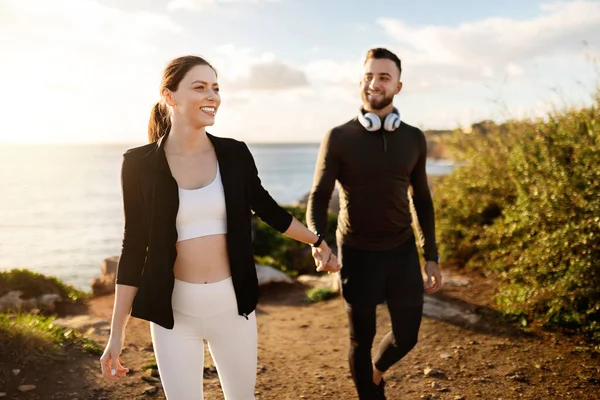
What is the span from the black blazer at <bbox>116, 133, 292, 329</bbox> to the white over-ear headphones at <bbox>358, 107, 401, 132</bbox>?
4.69ft

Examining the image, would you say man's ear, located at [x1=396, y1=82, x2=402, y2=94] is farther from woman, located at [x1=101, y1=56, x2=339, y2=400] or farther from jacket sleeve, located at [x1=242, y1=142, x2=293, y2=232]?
woman, located at [x1=101, y1=56, x2=339, y2=400]

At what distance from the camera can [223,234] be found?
107 inches

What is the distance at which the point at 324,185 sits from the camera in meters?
4.02

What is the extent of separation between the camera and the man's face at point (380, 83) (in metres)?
4.07

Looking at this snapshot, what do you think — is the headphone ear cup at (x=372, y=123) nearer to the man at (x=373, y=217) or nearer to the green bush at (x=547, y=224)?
the man at (x=373, y=217)

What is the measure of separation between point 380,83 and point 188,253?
7.02ft

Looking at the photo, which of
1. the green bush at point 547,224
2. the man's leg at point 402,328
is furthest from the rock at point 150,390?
the green bush at point 547,224

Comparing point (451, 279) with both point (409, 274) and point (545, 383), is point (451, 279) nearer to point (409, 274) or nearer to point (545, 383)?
point (545, 383)

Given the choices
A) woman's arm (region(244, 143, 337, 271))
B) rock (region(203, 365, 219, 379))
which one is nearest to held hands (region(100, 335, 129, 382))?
woman's arm (region(244, 143, 337, 271))

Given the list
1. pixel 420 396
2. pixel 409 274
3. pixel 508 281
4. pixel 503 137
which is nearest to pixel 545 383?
pixel 420 396

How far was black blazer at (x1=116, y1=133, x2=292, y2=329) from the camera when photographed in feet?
8.62

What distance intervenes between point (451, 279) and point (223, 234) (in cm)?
676

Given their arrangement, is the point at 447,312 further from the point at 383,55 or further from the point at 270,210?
the point at 270,210

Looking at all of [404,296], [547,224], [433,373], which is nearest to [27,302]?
[433,373]
